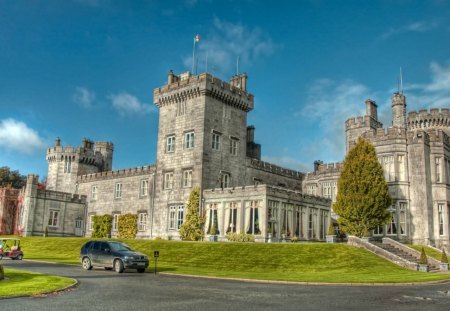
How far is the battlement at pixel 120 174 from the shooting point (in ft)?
174

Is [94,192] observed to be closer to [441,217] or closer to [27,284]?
[441,217]

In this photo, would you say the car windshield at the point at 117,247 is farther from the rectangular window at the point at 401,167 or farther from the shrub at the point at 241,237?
the rectangular window at the point at 401,167

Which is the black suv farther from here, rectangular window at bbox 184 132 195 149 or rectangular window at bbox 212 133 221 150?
rectangular window at bbox 212 133 221 150

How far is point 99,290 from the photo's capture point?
54.4ft

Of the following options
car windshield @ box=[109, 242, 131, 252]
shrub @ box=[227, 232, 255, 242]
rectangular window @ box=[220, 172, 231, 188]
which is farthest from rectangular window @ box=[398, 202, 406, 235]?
car windshield @ box=[109, 242, 131, 252]

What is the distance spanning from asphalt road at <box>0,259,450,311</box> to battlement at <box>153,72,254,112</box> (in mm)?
28318

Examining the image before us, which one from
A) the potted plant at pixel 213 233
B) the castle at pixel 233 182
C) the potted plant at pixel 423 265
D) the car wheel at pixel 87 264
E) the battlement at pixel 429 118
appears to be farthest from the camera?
the battlement at pixel 429 118

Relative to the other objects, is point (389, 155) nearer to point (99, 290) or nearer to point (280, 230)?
point (280, 230)

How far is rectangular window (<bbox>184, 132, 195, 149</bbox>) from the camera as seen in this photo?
150ft

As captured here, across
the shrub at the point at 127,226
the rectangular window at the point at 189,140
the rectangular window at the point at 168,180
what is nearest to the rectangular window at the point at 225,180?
the rectangular window at the point at 189,140

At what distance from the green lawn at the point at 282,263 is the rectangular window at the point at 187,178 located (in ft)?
30.7

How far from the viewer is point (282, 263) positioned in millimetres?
28688

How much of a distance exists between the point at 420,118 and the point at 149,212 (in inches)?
1306

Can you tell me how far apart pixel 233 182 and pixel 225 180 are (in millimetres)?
1093
